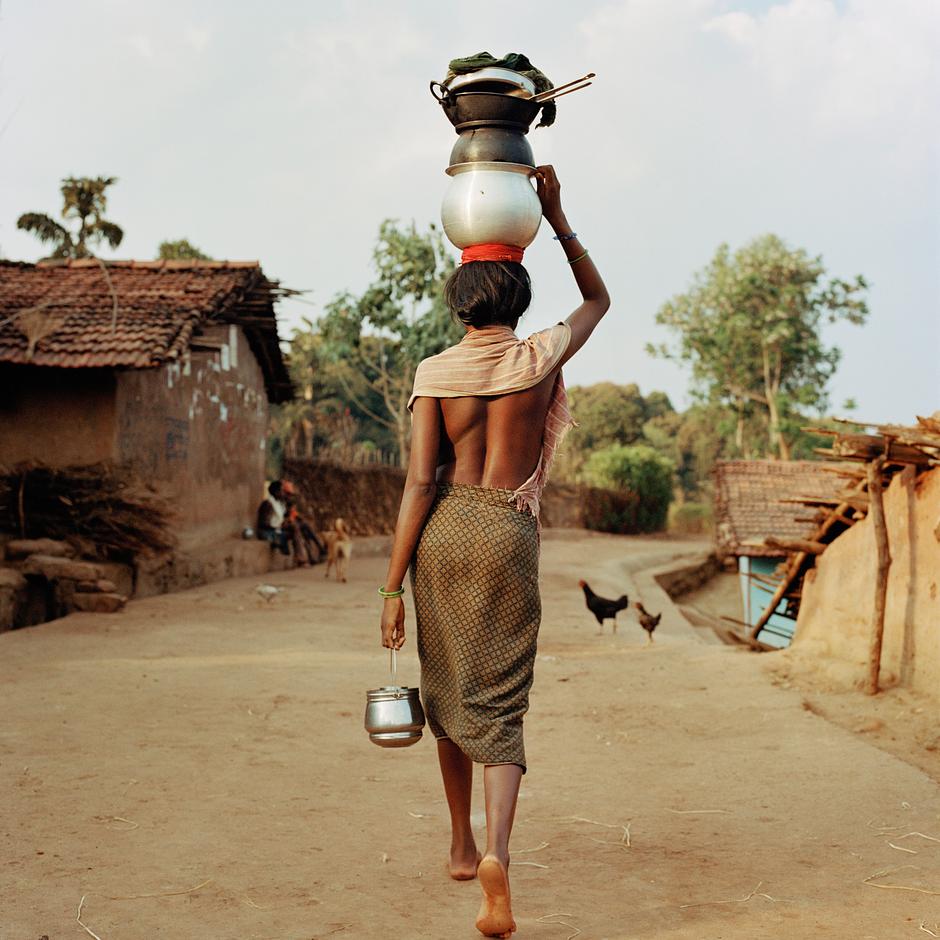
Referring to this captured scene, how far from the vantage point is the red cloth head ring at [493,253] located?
3279mm

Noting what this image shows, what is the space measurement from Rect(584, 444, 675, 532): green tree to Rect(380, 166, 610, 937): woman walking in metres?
39.0

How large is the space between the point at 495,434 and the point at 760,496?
2057 centimetres

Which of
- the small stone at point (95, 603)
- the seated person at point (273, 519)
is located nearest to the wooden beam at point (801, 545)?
the small stone at point (95, 603)

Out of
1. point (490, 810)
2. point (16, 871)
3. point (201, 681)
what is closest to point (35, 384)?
point (201, 681)

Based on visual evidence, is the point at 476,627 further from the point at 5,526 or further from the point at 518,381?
the point at 5,526

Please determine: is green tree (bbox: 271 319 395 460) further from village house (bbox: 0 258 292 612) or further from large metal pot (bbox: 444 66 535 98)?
large metal pot (bbox: 444 66 535 98)

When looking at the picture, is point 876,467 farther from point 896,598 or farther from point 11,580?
point 11,580

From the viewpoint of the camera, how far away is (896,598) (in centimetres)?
628

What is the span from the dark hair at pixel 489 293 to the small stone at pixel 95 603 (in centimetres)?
806

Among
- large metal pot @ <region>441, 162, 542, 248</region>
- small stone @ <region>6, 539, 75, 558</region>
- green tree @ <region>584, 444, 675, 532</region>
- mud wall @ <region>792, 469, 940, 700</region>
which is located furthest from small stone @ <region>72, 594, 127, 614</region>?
green tree @ <region>584, 444, 675, 532</region>

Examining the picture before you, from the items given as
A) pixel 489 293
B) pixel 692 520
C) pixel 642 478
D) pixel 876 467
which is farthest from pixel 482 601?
pixel 692 520

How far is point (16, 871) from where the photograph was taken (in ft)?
10.5

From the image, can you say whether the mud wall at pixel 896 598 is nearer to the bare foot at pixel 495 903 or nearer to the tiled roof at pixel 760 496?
the bare foot at pixel 495 903

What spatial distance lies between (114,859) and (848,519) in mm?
5782
